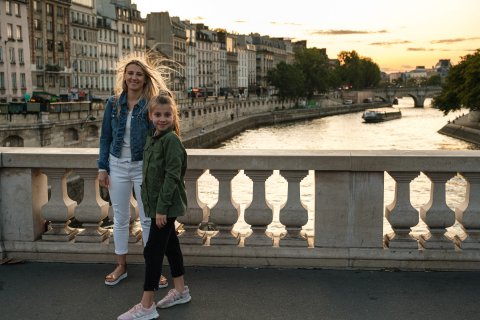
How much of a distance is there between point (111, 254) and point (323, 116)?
99397 mm

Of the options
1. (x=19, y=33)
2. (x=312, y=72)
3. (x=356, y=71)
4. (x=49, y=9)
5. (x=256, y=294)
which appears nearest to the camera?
(x=256, y=294)

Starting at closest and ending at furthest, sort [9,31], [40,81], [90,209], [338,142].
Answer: [90,209], [9,31], [40,81], [338,142]

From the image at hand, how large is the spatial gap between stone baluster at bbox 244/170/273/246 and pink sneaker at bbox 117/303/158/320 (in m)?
1.11

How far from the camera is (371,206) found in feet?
14.4

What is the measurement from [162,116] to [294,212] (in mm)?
1333

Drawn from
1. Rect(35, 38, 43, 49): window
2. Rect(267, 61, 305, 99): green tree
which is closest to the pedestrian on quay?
Rect(35, 38, 43, 49): window

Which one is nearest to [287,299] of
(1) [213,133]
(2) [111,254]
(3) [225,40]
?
(2) [111,254]

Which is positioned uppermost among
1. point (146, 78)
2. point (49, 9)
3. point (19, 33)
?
point (49, 9)

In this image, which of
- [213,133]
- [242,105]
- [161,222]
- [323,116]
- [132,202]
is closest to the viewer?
[161,222]

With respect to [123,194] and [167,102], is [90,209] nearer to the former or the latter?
[123,194]

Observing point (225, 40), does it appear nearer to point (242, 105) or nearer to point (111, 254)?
point (242, 105)

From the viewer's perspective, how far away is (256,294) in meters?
3.92

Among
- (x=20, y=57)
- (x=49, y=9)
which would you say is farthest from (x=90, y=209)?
(x=49, y=9)

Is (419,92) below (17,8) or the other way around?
below
